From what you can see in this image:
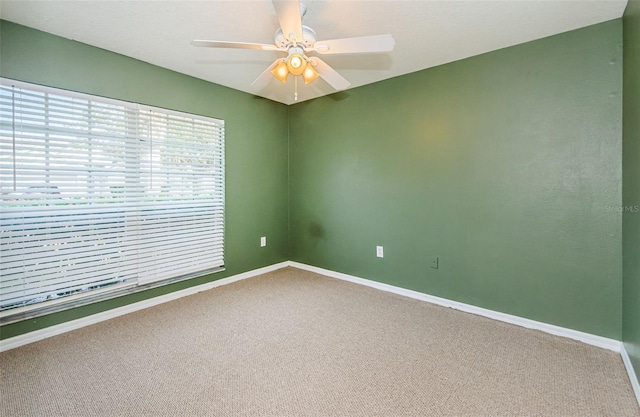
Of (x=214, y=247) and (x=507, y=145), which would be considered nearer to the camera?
(x=507, y=145)

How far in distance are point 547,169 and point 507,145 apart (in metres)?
0.35

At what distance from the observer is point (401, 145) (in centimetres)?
314

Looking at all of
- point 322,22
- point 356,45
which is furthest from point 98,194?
point 356,45

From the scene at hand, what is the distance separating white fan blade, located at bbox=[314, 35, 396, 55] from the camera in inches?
66.5

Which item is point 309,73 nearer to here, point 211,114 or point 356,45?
point 356,45

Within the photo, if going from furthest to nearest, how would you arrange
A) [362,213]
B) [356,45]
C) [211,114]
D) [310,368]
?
1. [362,213]
2. [211,114]
3. [310,368]
4. [356,45]

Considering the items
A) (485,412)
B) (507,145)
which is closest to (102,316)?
(485,412)

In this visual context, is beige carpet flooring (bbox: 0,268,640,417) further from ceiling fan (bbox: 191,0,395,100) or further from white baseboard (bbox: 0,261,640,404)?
ceiling fan (bbox: 191,0,395,100)

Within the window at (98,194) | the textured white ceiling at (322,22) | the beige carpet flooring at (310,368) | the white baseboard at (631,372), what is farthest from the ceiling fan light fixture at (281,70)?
the white baseboard at (631,372)

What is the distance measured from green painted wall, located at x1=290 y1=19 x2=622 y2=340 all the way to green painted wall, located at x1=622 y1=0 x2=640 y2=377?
11 centimetres

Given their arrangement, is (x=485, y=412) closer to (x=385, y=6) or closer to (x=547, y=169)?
(x=547, y=169)

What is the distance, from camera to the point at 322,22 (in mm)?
2047

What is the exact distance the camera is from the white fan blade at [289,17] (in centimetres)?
146

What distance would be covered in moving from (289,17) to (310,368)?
6.84 feet
